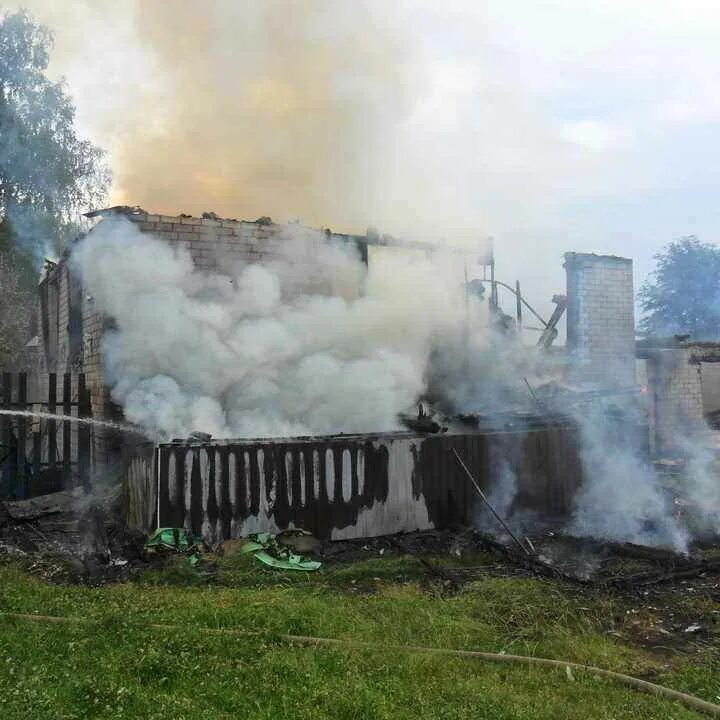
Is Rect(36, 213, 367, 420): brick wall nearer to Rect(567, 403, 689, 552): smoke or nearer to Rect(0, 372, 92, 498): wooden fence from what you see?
Rect(0, 372, 92, 498): wooden fence

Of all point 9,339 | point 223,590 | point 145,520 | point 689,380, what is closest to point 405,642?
point 223,590

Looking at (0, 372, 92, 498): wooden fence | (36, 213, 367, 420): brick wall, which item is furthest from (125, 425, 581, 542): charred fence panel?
(36, 213, 367, 420): brick wall

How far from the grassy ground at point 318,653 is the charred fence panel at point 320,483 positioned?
1095 mm

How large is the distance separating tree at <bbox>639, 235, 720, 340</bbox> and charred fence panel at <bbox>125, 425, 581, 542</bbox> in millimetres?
25334

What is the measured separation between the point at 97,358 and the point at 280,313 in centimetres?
279

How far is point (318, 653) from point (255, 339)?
5980 millimetres

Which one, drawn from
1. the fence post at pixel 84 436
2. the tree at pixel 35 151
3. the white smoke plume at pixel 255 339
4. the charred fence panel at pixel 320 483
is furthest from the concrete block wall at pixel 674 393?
the tree at pixel 35 151

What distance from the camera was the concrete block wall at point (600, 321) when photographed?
41.7 feet

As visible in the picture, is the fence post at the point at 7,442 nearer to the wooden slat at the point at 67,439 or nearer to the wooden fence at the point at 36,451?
the wooden fence at the point at 36,451

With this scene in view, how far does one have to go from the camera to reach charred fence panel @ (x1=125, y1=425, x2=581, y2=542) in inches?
263

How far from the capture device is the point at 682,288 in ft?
104

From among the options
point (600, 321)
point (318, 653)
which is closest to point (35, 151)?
point (600, 321)

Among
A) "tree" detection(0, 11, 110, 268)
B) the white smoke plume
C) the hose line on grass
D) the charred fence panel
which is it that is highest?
"tree" detection(0, 11, 110, 268)

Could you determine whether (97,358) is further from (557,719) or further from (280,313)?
(557,719)
